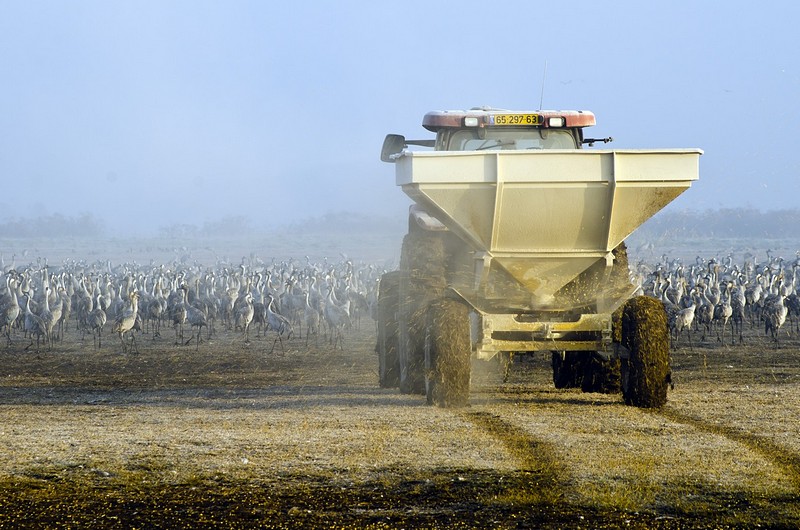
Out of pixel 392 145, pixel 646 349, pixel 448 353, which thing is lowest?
pixel 448 353

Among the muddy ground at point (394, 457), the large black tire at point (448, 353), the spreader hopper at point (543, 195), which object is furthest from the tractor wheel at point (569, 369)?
the large black tire at point (448, 353)

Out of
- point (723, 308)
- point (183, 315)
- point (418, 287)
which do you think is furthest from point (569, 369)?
point (183, 315)

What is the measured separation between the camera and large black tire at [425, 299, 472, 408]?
37.9 feet

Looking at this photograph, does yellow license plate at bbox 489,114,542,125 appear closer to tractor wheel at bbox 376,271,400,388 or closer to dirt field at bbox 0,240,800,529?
tractor wheel at bbox 376,271,400,388

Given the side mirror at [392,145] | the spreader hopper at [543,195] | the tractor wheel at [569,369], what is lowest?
the tractor wheel at [569,369]

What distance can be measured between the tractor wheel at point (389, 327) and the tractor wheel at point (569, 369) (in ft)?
6.54

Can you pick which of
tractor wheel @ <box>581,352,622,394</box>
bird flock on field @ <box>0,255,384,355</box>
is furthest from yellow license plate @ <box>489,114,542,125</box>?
bird flock on field @ <box>0,255,384,355</box>

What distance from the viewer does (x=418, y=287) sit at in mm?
12062

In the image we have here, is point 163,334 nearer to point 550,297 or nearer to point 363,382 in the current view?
point 363,382

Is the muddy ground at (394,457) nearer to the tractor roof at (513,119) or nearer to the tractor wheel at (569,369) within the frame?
the tractor wheel at (569,369)

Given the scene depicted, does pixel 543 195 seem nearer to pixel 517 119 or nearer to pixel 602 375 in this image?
pixel 517 119

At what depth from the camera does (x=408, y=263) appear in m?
12.6

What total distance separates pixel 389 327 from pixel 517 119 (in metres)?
3.25

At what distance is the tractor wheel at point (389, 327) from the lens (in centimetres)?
1409
